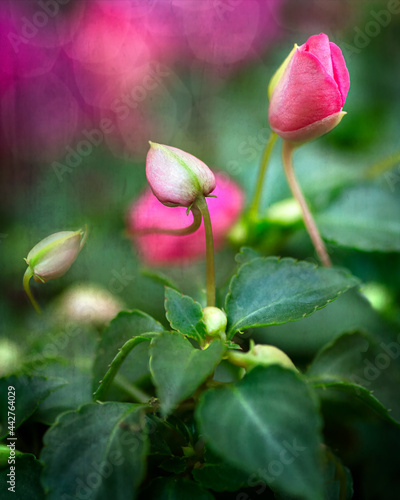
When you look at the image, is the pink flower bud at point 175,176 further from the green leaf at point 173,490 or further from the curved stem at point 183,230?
the green leaf at point 173,490

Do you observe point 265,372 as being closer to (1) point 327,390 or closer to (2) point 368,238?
(1) point 327,390

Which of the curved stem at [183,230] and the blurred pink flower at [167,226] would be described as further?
the blurred pink flower at [167,226]

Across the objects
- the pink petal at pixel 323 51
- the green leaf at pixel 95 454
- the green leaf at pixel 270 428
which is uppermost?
the pink petal at pixel 323 51

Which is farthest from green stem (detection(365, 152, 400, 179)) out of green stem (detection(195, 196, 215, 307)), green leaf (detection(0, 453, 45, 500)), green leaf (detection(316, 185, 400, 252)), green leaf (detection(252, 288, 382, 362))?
green leaf (detection(0, 453, 45, 500))

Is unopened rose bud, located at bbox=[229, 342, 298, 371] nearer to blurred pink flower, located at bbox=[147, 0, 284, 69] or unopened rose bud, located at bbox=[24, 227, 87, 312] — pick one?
unopened rose bud, located at bbox=[24, 227, 87, 312]

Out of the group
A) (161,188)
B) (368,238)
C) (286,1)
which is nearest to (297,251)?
(368,238)

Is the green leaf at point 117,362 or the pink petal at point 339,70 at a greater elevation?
the pink petal at point 339,70

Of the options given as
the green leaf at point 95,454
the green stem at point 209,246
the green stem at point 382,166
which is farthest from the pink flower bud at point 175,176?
the green stem at point 382,166

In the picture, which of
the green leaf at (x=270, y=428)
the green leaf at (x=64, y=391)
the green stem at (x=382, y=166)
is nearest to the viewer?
the green leaf at (x=270, y=428)
